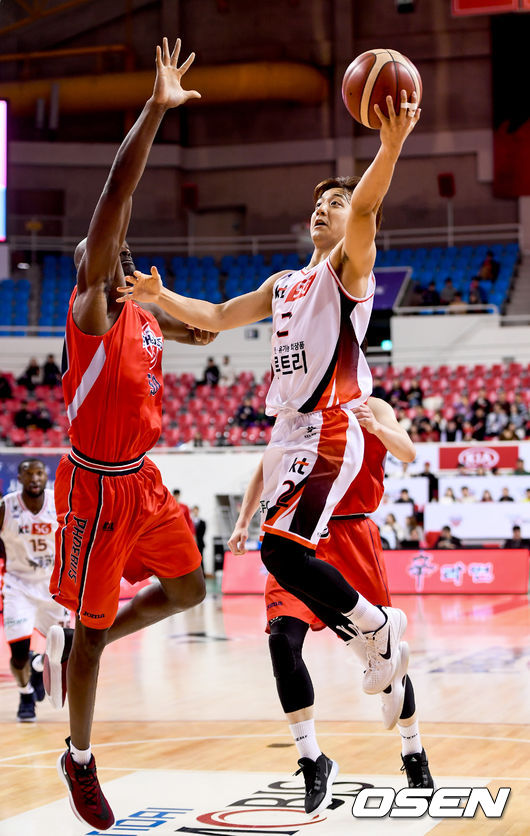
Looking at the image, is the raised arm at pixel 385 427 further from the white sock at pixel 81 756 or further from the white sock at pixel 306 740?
the white sock at pixel 81 756

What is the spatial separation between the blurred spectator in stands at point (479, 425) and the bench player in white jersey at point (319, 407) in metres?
16.3

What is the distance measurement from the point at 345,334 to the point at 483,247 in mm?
24736

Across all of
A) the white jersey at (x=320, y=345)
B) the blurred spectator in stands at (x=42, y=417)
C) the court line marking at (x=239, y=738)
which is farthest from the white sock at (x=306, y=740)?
the blurred spectator in stands at (x=42, y=417)

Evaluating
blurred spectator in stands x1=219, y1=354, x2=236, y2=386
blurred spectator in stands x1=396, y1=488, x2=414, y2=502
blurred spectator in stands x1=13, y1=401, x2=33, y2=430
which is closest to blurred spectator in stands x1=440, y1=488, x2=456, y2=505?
blurred spectator in stands x1=396, y1=488, x2=414, y2=502

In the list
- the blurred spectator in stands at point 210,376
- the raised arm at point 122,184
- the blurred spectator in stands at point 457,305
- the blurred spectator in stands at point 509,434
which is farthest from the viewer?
the blurred spectator in stands at point 457,305

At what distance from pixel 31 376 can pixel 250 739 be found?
60.6 feet

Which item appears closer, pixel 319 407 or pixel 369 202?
pixel 369 202

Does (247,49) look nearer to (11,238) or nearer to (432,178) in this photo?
(432,178)

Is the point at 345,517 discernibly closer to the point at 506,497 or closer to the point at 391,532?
the point at 391,532

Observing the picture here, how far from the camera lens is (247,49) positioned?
30.5 metres

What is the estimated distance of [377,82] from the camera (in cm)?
437

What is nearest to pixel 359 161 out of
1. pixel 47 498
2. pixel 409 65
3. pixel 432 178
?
pixel 432 178

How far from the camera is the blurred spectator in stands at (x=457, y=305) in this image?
2519cm

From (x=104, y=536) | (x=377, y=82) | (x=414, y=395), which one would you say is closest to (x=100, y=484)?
(x=104, y=536)
